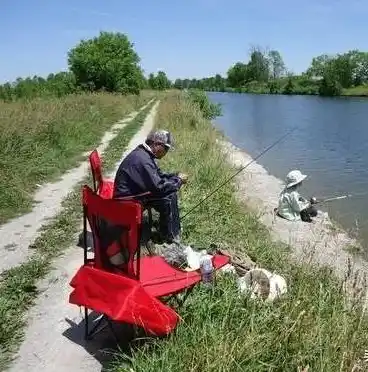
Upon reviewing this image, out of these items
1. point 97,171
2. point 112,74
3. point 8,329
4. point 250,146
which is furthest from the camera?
point 112,74

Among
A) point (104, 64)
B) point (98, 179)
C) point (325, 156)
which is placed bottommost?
point (325, 156)

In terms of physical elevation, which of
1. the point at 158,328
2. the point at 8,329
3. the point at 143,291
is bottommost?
the point at 8,329

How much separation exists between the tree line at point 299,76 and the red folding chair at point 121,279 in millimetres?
73746

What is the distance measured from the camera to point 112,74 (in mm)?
42438

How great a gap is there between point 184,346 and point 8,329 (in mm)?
1653

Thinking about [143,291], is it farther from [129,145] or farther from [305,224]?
[129,145]

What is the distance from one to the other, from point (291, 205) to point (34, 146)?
6161 millimetres

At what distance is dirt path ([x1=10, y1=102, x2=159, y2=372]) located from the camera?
390 cm

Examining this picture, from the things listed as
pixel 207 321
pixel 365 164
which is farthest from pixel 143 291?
pixel 365 164

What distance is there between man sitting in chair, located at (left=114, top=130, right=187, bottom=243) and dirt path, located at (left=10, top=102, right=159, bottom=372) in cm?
132

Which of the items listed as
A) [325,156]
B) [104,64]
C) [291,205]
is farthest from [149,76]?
[291,205]

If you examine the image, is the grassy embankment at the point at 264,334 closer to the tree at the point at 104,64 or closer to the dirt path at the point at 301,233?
the dirt path at the point at 301,233

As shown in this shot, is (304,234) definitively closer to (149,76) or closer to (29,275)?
(29,275)

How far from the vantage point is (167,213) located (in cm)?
619
